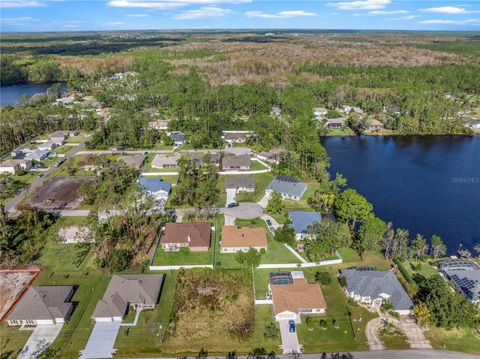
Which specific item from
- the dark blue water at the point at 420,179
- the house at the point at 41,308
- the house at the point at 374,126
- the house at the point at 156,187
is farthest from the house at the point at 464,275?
the house at the point at 374,126

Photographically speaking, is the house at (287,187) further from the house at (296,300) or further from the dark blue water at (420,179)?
the house at (296,300)

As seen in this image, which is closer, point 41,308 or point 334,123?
point 41,308

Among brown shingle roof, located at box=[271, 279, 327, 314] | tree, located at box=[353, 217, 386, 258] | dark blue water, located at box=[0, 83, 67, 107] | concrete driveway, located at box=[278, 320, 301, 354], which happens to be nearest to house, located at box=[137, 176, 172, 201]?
brown shingle roof, located at box=[271, 279, 327, 314]

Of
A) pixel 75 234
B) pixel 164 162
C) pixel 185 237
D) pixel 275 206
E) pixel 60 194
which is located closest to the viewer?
pixel 185 237

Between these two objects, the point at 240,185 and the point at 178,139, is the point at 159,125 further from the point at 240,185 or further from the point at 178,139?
the point at 240,185

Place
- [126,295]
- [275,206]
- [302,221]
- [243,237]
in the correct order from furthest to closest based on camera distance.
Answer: [275,206] < [302,221] < [243,237] < [126,295]

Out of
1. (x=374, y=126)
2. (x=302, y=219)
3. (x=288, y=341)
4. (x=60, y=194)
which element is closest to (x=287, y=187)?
(x=302, y=219)

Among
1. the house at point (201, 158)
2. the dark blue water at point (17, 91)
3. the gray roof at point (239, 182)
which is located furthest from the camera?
the dark blue water at point (17, 91)

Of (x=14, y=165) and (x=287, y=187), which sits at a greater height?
(x=14, y=165)
